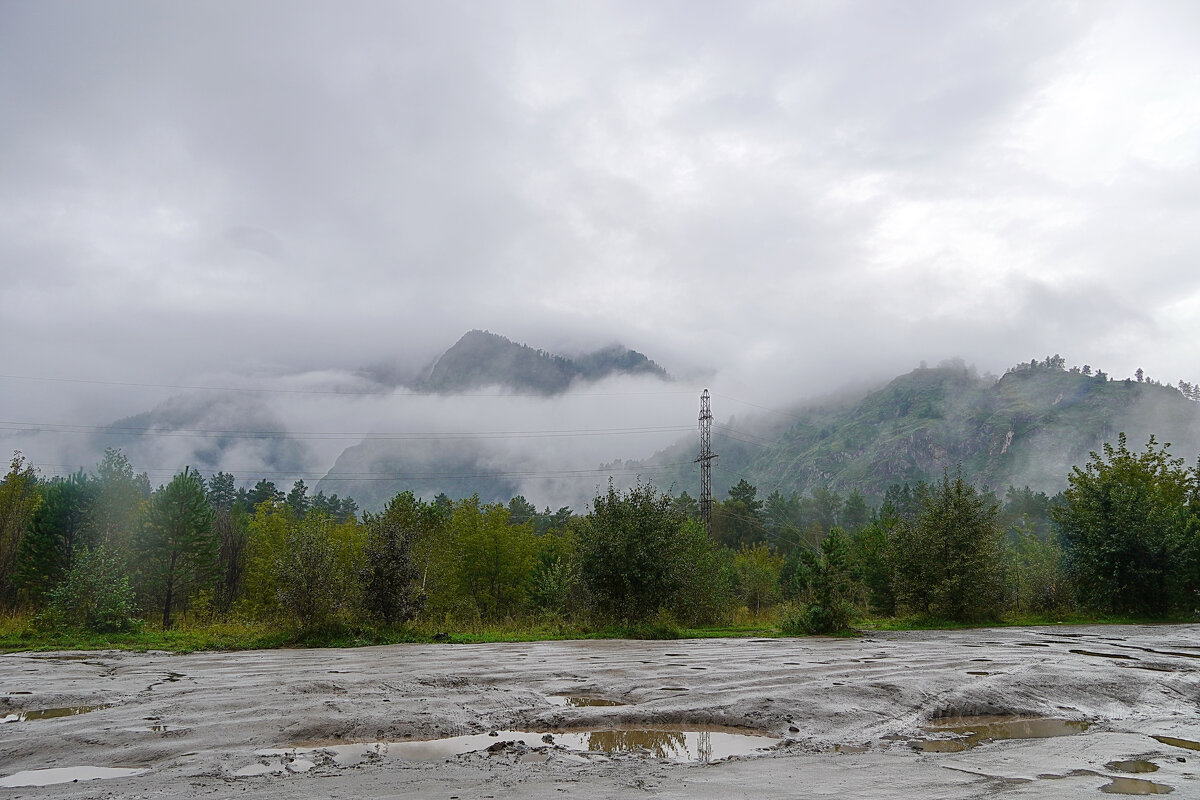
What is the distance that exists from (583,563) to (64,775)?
73.5 feet

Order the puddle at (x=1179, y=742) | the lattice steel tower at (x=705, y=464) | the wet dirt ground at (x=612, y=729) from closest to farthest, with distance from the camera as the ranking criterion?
the wet dirt ground at (x=612, y=729), the puddle at (x=1179, y=742), the lattice steel tower at (x=705, y=464)

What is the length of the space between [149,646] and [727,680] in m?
18.1

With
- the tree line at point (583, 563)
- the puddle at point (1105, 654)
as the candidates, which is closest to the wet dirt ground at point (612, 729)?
the puddle at point (1105, 654)

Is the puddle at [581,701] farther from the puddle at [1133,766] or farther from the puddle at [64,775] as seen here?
the puddle at [1133,766]

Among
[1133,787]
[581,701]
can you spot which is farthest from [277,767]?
[1133,787]

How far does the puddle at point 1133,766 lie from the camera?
6206 mm

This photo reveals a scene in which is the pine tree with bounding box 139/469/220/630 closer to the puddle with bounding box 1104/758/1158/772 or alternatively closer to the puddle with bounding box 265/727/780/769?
the puddle with bounding box 265/727/780/769

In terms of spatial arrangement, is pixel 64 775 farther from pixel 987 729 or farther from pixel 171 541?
pixel 171 541

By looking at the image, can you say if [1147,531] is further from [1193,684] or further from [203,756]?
[203,756]

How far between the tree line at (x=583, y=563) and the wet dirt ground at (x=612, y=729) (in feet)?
34.7

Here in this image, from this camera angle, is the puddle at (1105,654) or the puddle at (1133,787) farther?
the puddle at (1105,654)

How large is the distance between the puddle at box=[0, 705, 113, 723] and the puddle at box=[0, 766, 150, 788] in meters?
3.13

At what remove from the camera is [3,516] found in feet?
135

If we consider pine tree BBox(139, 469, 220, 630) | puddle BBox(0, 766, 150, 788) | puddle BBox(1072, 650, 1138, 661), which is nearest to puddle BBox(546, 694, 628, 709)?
puddle BBox(0, 766, 150, 788)
